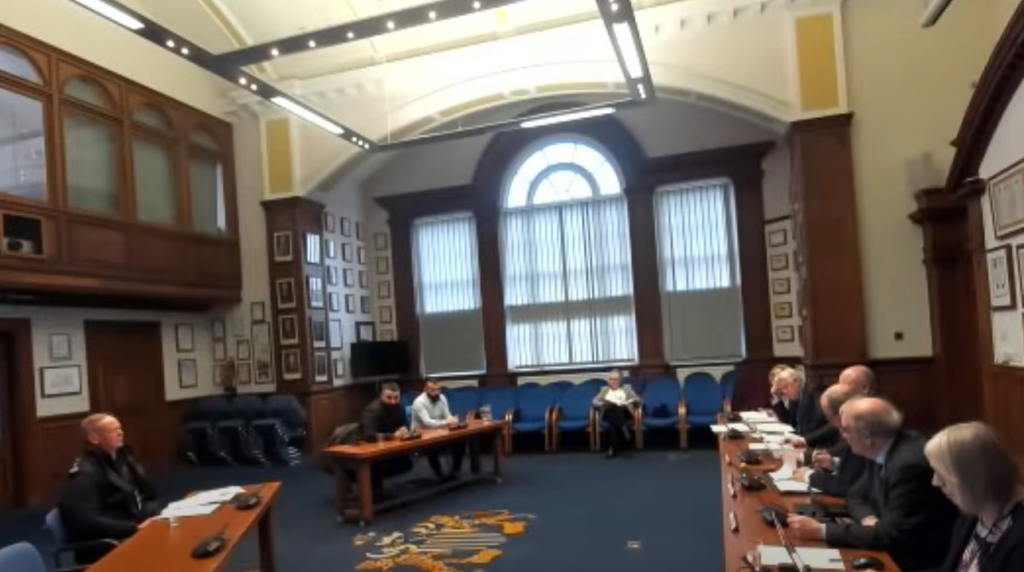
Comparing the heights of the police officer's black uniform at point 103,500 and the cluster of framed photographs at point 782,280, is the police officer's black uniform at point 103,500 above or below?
below

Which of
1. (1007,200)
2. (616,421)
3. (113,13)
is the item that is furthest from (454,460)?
(1007,200)

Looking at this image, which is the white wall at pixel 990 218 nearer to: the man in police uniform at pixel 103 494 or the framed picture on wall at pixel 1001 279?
the framed picture on wall at pixel 1001 279

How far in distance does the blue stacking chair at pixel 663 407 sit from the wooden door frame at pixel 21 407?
703 centimetres

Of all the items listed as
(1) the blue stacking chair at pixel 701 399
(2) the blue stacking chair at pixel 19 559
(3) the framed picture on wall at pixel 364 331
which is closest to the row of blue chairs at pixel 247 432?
(3) the framed picture on wall at pixel 364 331

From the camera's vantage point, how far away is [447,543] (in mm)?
5609

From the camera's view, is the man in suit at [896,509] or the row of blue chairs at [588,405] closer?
the man in suit at [896,509]

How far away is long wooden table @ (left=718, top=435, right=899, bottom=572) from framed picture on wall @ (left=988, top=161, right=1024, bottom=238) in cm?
264

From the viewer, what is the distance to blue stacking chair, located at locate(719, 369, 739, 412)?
9.68m

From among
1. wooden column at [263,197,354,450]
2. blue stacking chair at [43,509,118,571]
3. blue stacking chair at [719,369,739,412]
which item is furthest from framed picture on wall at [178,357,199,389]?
blue stacking chair at [719,369,739,412]

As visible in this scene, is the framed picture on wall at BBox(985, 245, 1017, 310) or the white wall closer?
the white wall

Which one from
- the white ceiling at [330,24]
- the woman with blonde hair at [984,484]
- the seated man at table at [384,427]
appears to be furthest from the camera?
the white ceiling at [330,24]

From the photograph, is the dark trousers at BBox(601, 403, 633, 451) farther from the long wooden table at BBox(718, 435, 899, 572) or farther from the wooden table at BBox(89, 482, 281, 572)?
the wooden table at BBox(89, 482, 281, 572)

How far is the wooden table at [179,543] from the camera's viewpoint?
312 centimetres

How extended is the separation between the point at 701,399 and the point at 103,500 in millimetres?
7362
